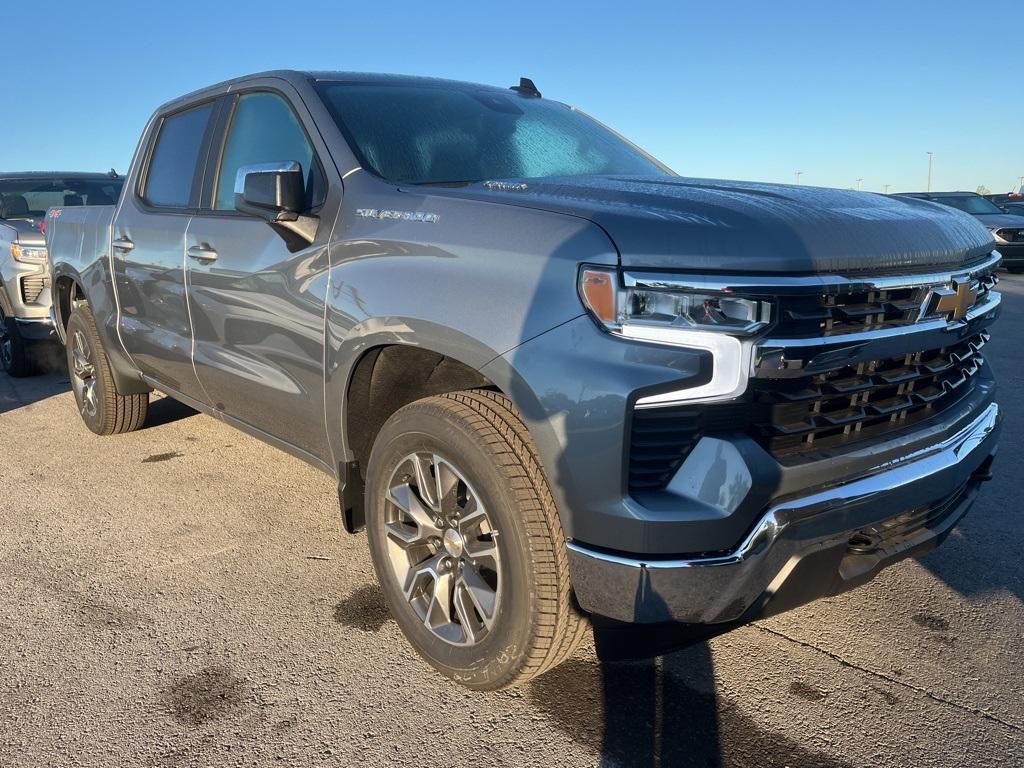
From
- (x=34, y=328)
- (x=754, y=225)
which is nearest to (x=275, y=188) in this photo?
(x=754, y=225)

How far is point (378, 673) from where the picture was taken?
8.46ft

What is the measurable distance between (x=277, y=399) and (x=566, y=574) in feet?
4.89

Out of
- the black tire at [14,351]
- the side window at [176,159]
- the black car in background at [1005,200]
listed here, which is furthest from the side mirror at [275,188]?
the black car in background at [1005,200]

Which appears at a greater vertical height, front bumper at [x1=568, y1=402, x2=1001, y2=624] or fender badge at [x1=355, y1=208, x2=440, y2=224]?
fender badge at [x1=355, y1=208, x2=440, y2=224]

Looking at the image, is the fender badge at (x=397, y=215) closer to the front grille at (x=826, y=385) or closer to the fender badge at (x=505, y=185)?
the fender badge at (x=505, y=185)

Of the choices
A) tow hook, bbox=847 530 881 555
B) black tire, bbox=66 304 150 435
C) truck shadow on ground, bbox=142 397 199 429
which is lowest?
truck shadow on ground, bbox=142 397 199 429

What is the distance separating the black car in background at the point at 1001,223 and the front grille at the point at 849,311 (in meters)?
14.6

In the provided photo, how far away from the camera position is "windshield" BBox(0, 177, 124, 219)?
303 inches

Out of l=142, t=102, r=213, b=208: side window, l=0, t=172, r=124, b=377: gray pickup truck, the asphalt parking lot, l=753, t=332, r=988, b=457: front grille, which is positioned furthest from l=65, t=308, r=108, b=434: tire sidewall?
l=753, t=332, r=988, b=457: front grille

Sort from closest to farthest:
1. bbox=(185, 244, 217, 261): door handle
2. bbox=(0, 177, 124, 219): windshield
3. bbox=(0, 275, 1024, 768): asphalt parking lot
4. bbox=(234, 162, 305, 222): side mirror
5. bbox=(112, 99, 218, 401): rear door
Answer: bbox=(0, 275, 1024, 768): asphalt parking lot → bbox=(234, 162, 305, 222): side mirror → bbox=(185, 244, 217, 261): door handle → bbox=(112, 99, 218, 401): rear door → bbox=(0, 177, 124, 219): windshield

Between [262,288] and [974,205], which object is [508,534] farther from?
[974,205]

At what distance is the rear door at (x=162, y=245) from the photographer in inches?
148

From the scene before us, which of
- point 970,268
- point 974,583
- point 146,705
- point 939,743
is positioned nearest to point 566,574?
point 939,743

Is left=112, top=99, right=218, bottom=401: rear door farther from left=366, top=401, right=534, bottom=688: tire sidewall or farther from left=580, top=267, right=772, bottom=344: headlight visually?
left=580, top=267, right=772, bottom=344: headlight
